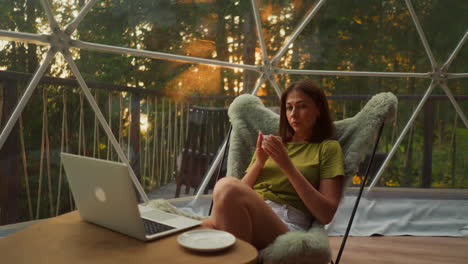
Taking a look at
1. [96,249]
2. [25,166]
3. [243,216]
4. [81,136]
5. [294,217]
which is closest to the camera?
[96,249]

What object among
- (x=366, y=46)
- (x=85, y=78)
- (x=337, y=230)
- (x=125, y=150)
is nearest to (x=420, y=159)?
(x=366, y=46)

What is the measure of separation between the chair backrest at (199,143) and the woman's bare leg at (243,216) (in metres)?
2.17

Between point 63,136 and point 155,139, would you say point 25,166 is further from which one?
point 155,139

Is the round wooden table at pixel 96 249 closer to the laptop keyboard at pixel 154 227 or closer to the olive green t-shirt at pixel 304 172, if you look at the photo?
the laptop keyboard at pixel 154 227


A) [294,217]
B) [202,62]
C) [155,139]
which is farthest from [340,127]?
[155,139]

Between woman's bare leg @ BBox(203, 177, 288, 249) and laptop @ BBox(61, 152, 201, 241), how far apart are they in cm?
12

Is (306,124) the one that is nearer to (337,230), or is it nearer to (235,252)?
(235,252)

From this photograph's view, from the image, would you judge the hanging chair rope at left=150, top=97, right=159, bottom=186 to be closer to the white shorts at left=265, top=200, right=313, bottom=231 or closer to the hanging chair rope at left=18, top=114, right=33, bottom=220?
the hanging chair rope at left=18, top=114, right=33, bottom=220

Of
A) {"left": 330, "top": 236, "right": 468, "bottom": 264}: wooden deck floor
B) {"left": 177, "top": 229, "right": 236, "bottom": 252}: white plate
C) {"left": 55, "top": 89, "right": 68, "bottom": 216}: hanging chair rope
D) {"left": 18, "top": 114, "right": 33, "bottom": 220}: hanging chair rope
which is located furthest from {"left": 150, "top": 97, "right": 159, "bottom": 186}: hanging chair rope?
{"left": 177, "top": 229, "right": 236, "bottom": 252}: white plate

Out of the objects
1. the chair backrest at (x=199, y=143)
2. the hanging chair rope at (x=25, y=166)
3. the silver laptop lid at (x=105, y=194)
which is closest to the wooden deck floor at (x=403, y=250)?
the chair backrest at (x=199, y=143)

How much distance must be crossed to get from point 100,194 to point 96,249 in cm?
18

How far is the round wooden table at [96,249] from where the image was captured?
1.04 metres

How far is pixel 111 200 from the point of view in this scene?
3.87 ft

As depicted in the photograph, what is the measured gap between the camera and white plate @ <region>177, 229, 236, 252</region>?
3.54ft
